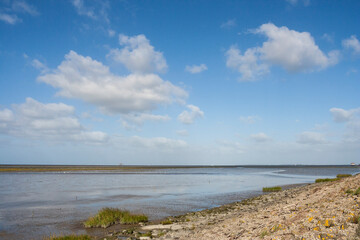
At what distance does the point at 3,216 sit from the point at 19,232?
664 centimetres

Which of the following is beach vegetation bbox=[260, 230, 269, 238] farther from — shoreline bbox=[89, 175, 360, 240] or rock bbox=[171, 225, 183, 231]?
rock bbox=[171, 225, 183, 231]

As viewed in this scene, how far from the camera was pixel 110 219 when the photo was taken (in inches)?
755

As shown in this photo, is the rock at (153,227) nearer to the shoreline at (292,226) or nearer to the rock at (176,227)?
the shoreline at (292,226)

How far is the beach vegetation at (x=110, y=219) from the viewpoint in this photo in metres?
18.8

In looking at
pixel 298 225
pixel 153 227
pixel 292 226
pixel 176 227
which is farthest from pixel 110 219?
pixel 298 225

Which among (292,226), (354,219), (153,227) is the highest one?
(354,219)

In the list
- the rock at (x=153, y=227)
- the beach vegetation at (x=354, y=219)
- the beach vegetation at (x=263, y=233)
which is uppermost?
the beach vegetation at (x=354, y=219)

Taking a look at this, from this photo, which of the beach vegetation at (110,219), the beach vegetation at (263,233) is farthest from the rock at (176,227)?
the beach vegetation at (263,233)

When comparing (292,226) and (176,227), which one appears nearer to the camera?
(292,226)

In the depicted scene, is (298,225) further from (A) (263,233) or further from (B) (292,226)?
(A) (263,233)

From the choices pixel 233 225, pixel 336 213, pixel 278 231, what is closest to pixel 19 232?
pixel 233 225

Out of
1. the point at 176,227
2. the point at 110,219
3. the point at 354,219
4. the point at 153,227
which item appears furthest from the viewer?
the point at 110,219

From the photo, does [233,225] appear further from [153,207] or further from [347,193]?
[153,207]

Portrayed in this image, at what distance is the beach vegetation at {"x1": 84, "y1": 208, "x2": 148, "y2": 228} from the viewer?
1878 cm
